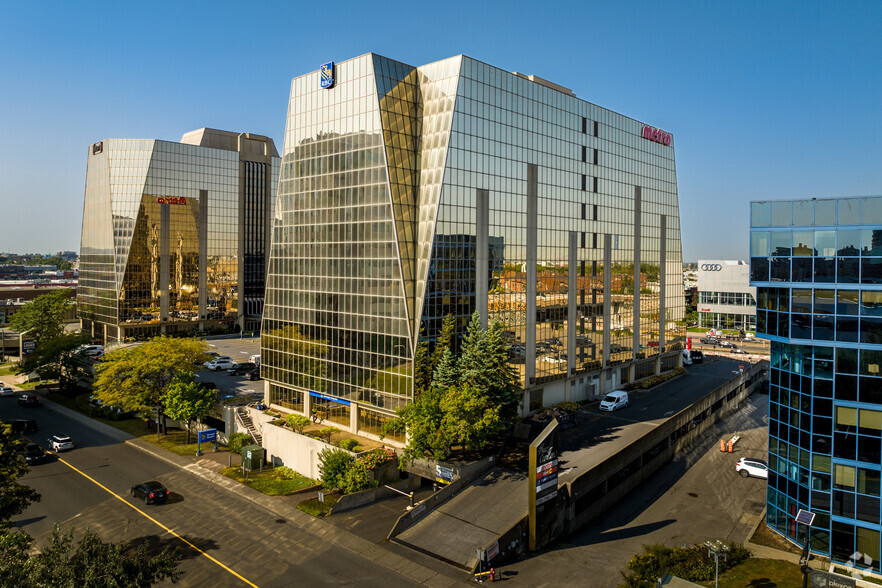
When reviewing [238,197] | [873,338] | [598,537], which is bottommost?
[598,537]

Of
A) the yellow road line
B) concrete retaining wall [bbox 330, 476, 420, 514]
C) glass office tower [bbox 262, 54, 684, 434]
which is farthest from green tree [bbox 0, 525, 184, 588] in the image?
glass office tower [bbox 262, 54, 684, 434]

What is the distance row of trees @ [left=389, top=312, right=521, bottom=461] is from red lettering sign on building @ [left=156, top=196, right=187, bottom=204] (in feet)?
260

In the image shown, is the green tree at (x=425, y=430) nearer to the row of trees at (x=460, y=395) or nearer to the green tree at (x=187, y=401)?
the row of trees at (x=460, y=395)

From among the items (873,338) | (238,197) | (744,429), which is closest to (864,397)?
(873,338)

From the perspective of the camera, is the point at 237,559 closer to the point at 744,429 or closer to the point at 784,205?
the point at 784,205

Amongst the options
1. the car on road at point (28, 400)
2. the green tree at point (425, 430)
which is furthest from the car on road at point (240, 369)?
the green tree at point (425, 430)

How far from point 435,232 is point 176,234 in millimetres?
78139

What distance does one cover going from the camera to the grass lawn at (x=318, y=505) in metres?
42.7

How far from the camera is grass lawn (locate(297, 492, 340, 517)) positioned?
140 ft

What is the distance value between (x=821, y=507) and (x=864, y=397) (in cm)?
706

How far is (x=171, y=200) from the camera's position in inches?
4232

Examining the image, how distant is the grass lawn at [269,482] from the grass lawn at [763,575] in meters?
31.9

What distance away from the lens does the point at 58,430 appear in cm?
6431

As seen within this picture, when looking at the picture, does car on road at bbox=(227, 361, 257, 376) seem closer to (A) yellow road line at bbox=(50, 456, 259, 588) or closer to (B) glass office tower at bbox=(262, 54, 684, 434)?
(B) glass office tower at bbox=(262, 54, 684, 434)
